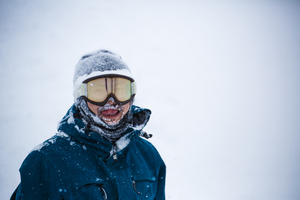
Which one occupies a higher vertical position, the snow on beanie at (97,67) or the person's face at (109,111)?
the snow on beanie at (97,67)

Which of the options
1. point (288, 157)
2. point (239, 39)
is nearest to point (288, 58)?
point (239, 39)

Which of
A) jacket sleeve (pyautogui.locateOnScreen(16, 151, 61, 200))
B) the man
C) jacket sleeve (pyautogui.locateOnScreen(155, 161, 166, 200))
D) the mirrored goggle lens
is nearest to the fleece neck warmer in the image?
the man

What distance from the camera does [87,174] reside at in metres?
1.17

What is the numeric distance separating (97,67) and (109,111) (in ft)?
1.32

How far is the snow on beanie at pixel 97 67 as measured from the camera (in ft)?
4.82

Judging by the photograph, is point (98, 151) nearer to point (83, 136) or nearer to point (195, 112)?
point (83, 136)

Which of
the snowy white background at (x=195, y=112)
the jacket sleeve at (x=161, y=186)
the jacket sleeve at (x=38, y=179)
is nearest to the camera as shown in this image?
the jacket sleeve at (x=38, y=179)

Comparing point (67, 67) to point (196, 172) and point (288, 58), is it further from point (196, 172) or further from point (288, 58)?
point (288, 58)

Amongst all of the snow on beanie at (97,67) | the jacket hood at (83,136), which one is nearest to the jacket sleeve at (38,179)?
the jacket hood at (83,136)

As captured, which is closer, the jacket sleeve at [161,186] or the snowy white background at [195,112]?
the jacket sleeve at [161,186]

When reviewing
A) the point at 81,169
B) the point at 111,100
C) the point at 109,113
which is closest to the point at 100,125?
the point at 109,113

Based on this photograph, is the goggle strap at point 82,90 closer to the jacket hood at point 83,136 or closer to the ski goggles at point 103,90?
the ski goggles at point 103,90

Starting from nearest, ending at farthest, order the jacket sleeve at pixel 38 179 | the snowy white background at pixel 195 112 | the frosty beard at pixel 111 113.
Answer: the jacket sleeve at pixel 38 179, the frosty beard at pixel 111 113, the snowy white background at pixel 195 112

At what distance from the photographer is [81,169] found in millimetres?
1173
